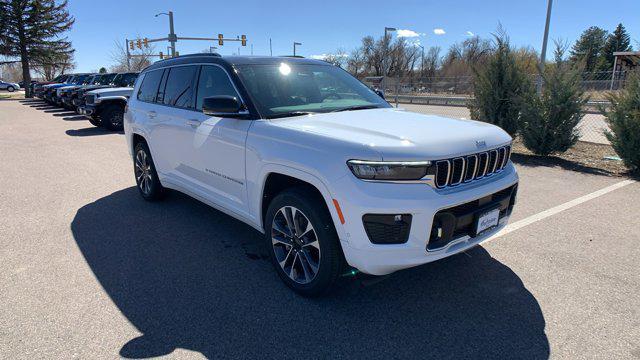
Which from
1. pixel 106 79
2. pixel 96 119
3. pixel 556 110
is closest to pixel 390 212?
pixel 556 110

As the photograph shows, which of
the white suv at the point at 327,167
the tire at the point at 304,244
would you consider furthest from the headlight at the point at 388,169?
the tire at the point at 304,244

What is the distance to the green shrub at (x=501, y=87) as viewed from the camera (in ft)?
31.0

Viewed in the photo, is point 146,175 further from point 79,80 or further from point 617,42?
point 617,42

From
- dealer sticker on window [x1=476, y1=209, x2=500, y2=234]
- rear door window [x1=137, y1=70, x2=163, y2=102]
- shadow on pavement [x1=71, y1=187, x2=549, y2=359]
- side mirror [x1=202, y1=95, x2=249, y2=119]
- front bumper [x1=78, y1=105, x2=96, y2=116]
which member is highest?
rear door window [x1=137, y1=70, x2=163, y2=102]

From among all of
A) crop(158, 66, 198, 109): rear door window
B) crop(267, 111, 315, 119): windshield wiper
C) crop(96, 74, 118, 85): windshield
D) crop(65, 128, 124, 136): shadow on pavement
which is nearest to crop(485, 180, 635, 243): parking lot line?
crop(267, 111, 315, 119): windshield wiper

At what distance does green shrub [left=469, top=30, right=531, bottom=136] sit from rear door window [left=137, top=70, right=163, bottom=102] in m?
7.45

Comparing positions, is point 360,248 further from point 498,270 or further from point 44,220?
point 44,220

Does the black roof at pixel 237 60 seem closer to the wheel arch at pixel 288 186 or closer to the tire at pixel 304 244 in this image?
the wheel arch at pixel 288 186

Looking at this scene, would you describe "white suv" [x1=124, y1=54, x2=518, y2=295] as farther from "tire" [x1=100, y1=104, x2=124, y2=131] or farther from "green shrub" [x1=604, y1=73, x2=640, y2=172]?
"tire" [x1=100, y1=104, x2=124, y2=131]

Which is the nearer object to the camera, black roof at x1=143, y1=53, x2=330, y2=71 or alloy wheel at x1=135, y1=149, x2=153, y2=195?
black roof at x1=143, y1=53, x2=330, y2=71

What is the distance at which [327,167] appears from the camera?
9.27 ft

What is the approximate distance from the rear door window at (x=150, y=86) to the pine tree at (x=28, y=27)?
152 feet

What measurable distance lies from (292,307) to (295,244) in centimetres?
47

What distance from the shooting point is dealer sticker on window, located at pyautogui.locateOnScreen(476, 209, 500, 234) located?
120 inches
